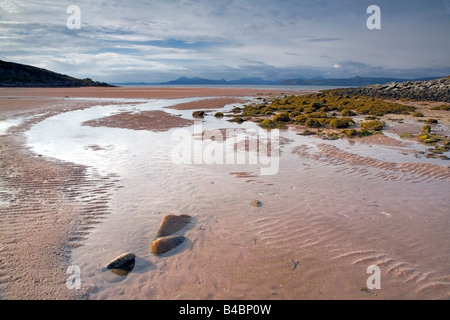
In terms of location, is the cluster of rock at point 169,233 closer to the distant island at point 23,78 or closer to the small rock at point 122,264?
the small rock at point 122,264

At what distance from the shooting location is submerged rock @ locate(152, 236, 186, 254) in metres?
4.59

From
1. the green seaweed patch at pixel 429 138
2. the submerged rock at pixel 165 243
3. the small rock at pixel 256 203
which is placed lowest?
the submerged rock at pixel 165 243

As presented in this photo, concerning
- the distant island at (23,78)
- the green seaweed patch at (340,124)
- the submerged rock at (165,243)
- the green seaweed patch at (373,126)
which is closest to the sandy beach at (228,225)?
the submerged rock at (165,243)

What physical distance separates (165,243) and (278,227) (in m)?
2.12

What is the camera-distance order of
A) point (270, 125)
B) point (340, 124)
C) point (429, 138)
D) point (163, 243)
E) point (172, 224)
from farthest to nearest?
1. point (270, 125)
2. point (340, 124)
3. point (429, 138)
4. point (172, 224)
5. point (163, 243)

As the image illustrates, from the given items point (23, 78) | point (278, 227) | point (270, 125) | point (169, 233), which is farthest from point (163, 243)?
point (23, 78)

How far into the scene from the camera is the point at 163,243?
184 inches

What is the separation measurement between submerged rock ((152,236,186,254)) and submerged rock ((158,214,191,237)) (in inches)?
11.1

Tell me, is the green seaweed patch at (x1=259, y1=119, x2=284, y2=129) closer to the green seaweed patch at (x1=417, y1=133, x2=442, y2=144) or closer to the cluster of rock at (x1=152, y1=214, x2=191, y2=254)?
the green seaweed patch at (x1=417, y1=133, x2=442, y2=144)

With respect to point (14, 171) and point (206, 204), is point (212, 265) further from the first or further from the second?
point (14, 171)

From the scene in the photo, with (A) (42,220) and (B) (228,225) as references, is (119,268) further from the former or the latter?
(A) (42,220)

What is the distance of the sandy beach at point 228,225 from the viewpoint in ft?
12.6

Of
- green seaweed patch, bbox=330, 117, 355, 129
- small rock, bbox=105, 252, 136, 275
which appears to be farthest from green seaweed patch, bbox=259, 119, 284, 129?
small rock, bbox=105, 252, 136, 275
